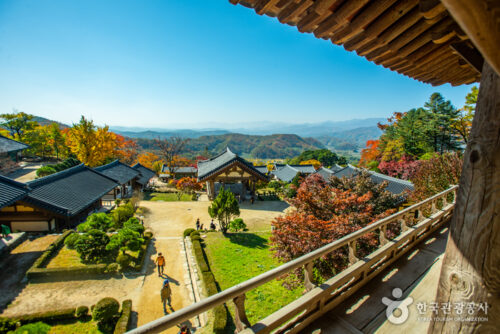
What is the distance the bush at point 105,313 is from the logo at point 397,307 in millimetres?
8162

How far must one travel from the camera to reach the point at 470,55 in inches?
71.9

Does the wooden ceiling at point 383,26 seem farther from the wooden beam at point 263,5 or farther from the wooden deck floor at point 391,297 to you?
the wooden deck floor at point 391,297

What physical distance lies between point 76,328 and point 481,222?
10.4 metres

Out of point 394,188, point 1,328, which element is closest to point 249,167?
point 394,188

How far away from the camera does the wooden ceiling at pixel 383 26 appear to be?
1.64m

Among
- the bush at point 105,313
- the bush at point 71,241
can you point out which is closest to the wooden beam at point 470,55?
the bush at point 105,313

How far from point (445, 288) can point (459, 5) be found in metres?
1.83

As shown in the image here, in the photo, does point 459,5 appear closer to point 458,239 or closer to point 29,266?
point 458,239

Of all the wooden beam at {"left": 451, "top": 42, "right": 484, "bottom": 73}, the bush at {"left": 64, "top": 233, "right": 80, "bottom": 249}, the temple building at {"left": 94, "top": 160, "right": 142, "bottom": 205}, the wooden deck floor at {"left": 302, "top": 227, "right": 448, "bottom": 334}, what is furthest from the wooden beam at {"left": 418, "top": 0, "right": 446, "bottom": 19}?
the temple building at {"left": 94, "top": 160, "right": 142, "bottom": 205}

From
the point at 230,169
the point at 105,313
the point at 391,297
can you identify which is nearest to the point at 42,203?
the point at 105,313

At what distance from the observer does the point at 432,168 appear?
11.3 m

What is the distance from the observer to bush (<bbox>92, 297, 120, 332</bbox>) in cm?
699

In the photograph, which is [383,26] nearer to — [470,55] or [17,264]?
[470,55]

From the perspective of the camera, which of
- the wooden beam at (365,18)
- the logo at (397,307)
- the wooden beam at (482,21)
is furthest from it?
the logo at (397,307)
